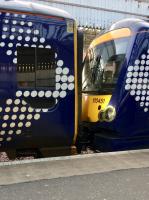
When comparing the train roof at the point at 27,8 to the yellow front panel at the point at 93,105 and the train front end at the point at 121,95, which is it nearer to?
the train front end at the point at 121,95

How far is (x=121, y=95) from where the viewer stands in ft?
23.0

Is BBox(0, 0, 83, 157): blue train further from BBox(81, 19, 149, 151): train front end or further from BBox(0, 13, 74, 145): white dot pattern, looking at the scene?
BBox(81, 19, 149, 151): train front end

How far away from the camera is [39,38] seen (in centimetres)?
618

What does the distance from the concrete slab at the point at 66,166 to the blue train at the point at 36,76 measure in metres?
0.52

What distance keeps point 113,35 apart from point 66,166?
2.85m

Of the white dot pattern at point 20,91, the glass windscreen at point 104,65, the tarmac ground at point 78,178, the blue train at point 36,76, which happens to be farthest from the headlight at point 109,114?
the white dot pattern at point 20,91

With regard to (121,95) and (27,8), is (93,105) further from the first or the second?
(27,8)

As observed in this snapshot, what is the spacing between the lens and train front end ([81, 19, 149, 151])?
7.04 meters

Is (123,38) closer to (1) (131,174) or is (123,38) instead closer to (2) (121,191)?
(1) (131,174)

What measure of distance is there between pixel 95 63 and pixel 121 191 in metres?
3.50

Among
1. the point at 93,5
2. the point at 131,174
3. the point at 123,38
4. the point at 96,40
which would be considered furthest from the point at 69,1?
the point at 131,174

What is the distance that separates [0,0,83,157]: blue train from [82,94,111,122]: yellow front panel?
0.76 m

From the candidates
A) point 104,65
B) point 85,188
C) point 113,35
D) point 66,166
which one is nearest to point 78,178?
point 85,188

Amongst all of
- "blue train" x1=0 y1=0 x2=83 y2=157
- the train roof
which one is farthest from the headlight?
the train roof
